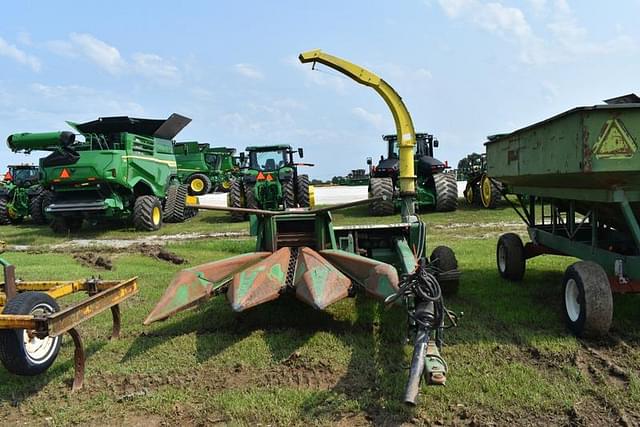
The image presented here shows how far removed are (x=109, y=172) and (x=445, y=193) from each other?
8.68m

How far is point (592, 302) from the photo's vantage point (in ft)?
12.6

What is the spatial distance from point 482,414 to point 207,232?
10.0 metres

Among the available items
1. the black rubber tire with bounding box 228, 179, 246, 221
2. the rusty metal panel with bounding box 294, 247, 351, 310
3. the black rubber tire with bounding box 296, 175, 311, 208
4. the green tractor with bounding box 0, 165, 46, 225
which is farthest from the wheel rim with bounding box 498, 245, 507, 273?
the green tractor with bounding box 0, 165, 46, 225

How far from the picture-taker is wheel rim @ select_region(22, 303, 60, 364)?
3.36 metres

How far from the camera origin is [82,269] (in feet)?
24.9

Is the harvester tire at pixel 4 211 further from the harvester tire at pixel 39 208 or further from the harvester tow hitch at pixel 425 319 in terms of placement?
the harvester tow hitch at pixel 425 319

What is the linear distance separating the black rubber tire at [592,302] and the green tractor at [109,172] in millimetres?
10289

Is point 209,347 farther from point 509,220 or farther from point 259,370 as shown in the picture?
point 509,220

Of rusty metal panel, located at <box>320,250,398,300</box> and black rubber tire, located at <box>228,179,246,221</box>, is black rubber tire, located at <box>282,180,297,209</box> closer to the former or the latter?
black rubber tire, located at <box>228,179,246,221</box>

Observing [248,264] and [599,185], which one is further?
[248,264]

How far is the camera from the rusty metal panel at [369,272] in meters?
4.00

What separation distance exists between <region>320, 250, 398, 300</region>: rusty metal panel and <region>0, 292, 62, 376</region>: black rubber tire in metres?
2.37

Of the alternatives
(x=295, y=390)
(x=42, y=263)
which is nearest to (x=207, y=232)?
(x=42, y=263)

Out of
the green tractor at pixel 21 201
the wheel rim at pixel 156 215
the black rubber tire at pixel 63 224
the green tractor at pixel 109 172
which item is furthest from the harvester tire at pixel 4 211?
the wheel rim at pixel 156 215
